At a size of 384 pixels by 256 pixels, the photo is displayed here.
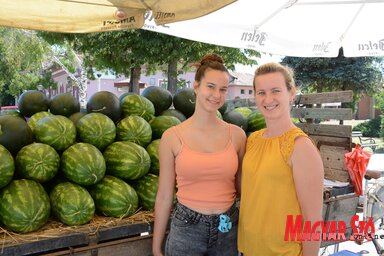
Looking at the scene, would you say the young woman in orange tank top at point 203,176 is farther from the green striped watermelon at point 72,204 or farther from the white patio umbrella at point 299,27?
the white patio umbrella at point 299,27

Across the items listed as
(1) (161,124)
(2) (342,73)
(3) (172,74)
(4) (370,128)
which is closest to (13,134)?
(1) (161,124)

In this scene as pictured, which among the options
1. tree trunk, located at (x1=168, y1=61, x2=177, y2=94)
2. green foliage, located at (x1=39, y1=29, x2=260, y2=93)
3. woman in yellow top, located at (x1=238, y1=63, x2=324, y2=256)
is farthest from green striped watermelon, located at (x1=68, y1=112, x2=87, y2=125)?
tree trunk, located at (x1=168, y1=61, x2=177, y2=94)

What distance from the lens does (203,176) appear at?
7.14 feet

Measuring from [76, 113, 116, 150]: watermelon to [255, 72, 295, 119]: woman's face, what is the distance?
4.47 feet

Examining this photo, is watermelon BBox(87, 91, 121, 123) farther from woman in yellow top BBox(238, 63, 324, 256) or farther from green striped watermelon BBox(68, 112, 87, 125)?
woman in yellow top BBox(238, 63, 324, 256)

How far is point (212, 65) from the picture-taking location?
2.29 m

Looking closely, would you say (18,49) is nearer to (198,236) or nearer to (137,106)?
(137,106)

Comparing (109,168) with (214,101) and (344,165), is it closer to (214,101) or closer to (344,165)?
(214,101)

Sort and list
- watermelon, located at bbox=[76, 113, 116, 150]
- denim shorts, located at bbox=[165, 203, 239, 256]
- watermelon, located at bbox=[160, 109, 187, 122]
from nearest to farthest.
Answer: denim shorts, located at bbox=[165, 203, 239, 256] < watermelon, located at bbox=[76, 113, 116, 150] < watermelon, located at bbox=[160, 109, 187, 122]

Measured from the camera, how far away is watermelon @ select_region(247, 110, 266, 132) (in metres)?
3.73

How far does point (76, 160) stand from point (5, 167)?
0.45 meters

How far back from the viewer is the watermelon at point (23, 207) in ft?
7.29

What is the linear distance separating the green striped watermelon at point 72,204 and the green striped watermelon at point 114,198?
11cm

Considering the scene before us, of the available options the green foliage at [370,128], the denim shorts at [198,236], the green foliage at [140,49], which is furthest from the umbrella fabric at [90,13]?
the green foliage at [370,128]
